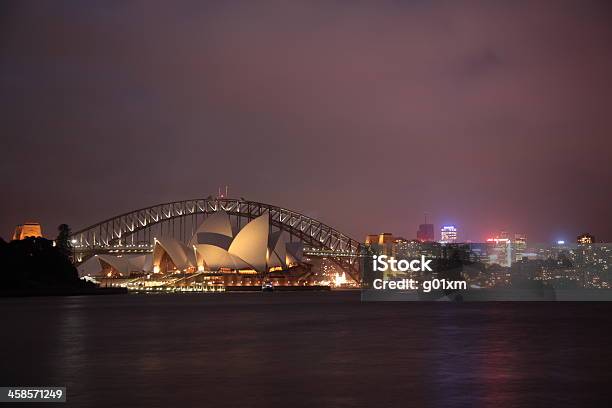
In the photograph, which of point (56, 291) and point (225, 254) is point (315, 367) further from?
point (225, 254)

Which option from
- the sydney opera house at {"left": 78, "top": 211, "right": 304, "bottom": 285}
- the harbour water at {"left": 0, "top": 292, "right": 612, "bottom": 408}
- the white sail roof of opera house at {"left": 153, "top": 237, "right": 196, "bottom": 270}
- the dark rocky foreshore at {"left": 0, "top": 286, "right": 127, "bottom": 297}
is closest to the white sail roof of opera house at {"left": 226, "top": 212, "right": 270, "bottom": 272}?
the sydney opera house at {"left": 78, "top": 211, "right": 304, "bottom": 285}

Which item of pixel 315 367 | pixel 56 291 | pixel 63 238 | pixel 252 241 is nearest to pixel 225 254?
pixel 252 241

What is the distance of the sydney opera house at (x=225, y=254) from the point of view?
→ 156 meters

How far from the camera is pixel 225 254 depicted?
15775cm

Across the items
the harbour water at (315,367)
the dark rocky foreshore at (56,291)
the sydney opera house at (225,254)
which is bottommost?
the harbour water at (315,367)

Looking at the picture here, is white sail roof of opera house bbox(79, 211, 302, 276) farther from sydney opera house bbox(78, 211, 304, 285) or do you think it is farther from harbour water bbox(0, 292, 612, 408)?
harbour water bbox(0, 292, 612, 408)

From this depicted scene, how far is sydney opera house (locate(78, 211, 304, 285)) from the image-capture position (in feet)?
513

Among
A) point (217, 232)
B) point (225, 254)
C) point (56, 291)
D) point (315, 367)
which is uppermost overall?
point (217, 232)

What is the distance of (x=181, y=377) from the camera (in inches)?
731

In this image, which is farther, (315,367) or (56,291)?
(56,291)

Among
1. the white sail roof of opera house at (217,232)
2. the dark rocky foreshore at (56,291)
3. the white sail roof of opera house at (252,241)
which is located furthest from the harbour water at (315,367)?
the white sail roof of opera house at (217,232)

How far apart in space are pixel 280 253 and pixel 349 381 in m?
149

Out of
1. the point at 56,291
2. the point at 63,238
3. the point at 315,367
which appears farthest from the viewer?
the point at 63,238

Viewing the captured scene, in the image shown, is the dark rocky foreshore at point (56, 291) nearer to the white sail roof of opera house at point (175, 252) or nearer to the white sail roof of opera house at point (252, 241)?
the white sail roof of opera house at point (175, 252)
